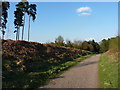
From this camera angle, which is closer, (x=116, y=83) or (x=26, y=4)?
(x=116, y=83)

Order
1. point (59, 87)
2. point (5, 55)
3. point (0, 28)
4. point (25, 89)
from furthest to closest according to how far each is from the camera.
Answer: point (0, 28) → point (5, 55) → point (59, 87) → point (25, 89)

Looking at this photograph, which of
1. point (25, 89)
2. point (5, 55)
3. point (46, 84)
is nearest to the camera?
point (25, 89)

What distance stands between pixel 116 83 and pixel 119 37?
7.84 meters

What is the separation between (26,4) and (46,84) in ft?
98.7

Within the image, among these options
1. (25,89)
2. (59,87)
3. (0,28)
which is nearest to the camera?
(25,89)

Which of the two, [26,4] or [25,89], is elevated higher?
[26,4]

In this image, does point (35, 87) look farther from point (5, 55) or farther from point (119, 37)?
point (119, 37)

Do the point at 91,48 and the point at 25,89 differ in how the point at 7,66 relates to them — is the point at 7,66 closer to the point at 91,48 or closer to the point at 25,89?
the point at 25,89

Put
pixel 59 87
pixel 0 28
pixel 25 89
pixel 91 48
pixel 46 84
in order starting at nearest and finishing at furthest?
pixel 25 89 < pixel 59 87 < pixel 46 84 < pixel 0 28 < pixel 91 48

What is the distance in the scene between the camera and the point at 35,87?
710cm

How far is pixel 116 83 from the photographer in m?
7.58

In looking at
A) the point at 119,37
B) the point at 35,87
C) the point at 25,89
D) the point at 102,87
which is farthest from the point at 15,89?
the point at 119,37

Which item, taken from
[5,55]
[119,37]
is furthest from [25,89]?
[119,37]

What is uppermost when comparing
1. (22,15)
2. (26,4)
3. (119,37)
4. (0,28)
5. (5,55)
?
(26,4)
